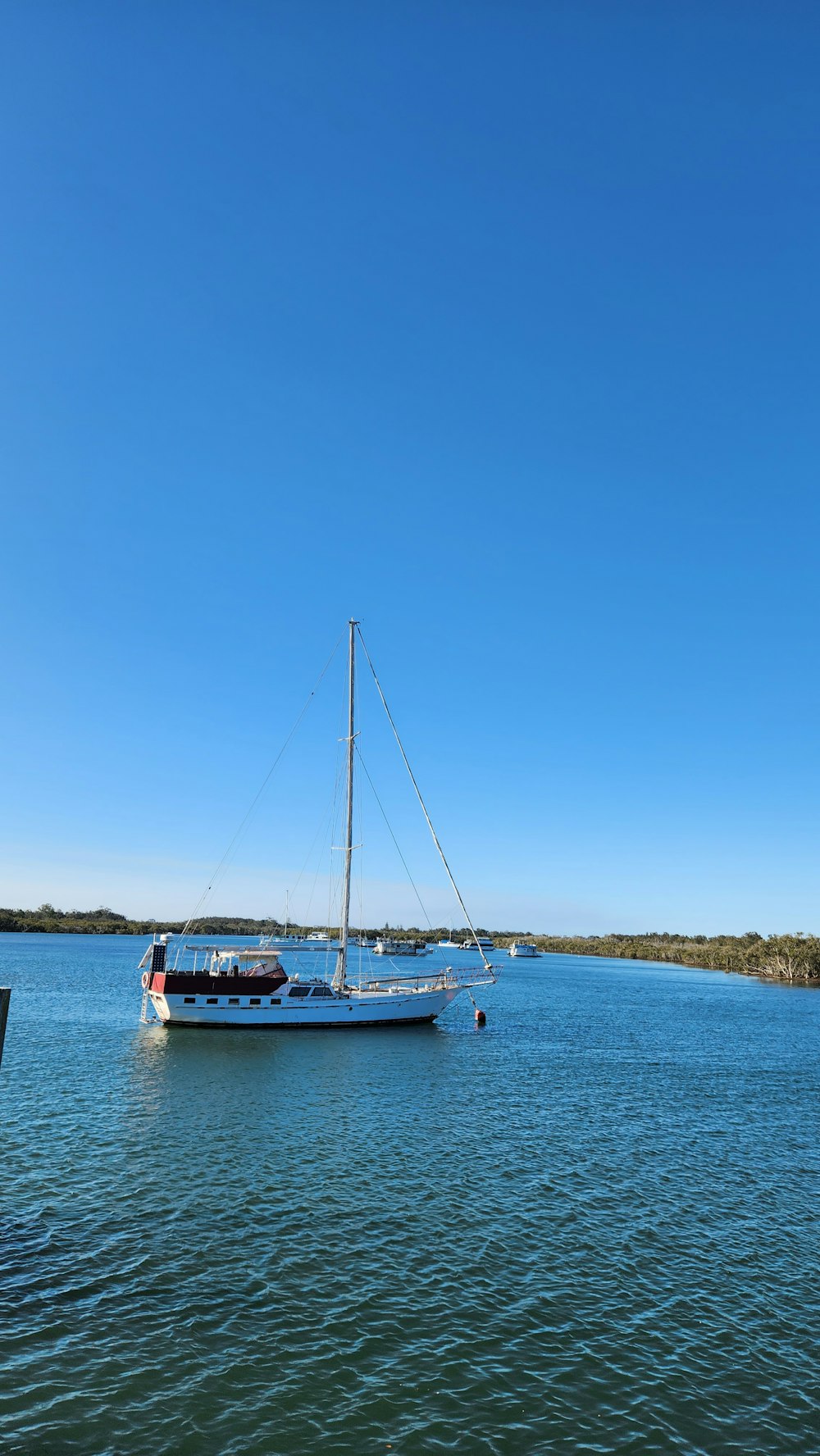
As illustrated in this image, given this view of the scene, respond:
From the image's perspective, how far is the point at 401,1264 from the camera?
19.4m

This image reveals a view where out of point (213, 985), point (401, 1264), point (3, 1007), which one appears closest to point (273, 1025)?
point (213, 985)

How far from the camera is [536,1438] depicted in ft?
42.5

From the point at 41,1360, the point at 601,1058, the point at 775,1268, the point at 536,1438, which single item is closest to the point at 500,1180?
the point at 775,1268

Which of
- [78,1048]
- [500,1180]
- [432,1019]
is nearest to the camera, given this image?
[500,1180]

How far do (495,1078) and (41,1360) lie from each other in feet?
109

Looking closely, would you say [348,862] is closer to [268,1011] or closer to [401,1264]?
[268,1011]

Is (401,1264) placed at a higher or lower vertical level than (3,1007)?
lower

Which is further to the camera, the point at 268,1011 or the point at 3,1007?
the point at 268,1011

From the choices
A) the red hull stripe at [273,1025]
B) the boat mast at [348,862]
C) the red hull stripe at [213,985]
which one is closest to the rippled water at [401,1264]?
the red hull stripe at [213,985]

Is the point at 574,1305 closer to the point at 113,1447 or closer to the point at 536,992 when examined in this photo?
the point at 113,1447

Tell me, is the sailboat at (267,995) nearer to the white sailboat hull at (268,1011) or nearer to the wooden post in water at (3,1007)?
the white sailboat hull at (268,1011)

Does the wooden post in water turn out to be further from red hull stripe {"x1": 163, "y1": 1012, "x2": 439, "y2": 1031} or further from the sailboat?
red hull stripe {"x1": 163, "y1": 1012, "x2": 439, "y2": 1031}

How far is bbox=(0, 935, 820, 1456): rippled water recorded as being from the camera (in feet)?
44.2

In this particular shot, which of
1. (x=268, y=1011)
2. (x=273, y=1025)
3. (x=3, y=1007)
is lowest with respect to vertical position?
(x=273, y=1025)
